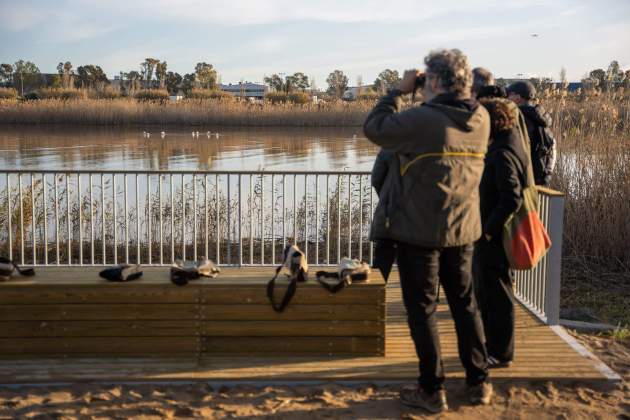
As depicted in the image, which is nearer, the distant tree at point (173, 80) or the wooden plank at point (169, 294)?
the wooden plank at point (169, 294)

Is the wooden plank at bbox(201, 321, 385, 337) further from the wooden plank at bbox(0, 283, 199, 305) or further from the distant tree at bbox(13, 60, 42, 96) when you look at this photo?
the distant tree at bbox(13, 60, 42, 96)

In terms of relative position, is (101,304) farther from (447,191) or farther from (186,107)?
(186,107)

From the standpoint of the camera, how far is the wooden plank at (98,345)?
4809 millimetres

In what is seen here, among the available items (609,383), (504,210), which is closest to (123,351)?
(504,210)

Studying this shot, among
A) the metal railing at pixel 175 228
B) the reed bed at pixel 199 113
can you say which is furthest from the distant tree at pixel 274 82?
the metal railing at pixel 175 228

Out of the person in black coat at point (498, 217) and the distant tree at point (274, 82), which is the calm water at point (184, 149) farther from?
the distant tree at point (274, 82)

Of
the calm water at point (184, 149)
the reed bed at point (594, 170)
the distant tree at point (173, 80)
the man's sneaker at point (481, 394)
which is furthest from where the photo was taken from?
the distant tree at point (173, 80)

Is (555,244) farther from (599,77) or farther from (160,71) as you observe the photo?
(160,71)

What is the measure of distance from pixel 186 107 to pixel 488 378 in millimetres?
27308

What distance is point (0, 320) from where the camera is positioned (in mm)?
4750

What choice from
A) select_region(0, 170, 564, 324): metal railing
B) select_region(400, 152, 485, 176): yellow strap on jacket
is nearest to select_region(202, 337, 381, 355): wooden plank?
select_region(400, 152, 485, 176): yellow strap on jacket

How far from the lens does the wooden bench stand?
15.6 ft

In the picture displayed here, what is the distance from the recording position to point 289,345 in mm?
4941

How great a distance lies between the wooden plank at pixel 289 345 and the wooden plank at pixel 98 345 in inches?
6.1
